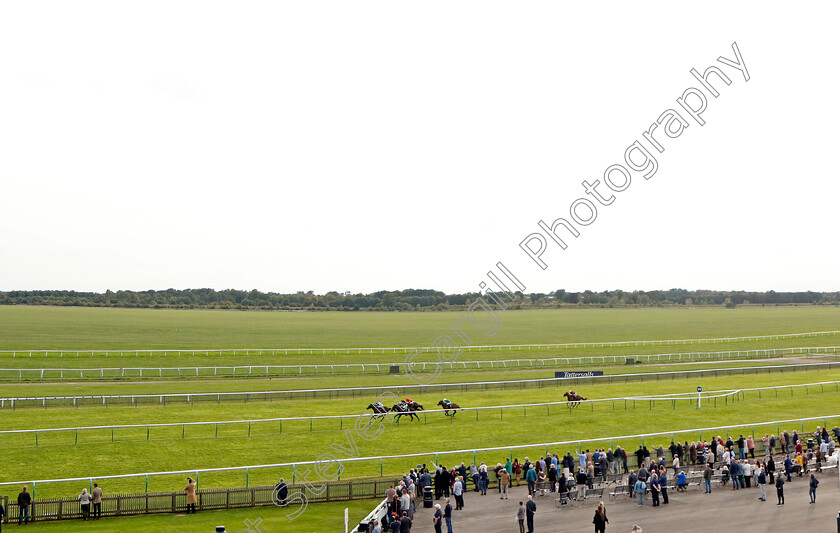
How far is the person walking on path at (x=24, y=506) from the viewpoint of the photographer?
2011 centimetres

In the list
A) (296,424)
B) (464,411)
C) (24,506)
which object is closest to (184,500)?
(24,506)

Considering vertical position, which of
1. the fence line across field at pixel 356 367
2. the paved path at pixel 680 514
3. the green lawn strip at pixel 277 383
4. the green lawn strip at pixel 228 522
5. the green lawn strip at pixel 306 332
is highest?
the green lawn strip at pixel 306 332

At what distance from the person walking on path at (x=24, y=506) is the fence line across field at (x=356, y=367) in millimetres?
30700

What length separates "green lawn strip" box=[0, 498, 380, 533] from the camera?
19859 mm

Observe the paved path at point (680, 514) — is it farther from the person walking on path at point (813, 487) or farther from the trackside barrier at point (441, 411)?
the trackside barrier at point (441, 411)

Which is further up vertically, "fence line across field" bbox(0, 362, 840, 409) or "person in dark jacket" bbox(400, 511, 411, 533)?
"fence line across field" bbox(0, 362, 840, 409)

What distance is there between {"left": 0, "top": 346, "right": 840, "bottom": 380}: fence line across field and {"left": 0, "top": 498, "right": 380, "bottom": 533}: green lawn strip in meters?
31.5

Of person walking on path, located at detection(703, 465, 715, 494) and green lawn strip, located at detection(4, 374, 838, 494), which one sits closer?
person walking on path, located at detection(703, 465, 715, 494)

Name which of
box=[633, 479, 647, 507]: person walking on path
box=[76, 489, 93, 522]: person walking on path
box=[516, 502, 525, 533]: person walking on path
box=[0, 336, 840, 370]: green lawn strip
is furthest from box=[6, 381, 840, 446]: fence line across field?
box=[0, 336, 840, 370]: green lawn strip

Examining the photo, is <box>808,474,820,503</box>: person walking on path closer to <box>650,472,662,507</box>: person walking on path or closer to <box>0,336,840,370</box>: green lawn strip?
<box>650,472,662,507</box>: person walking on path

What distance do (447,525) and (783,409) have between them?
86.4 ft

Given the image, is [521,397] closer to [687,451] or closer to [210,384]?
[687,451]

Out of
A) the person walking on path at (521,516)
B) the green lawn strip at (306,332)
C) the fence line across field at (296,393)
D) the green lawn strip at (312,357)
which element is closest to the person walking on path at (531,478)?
the person walking on path at (521,516)

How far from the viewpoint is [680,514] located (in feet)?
67.5
